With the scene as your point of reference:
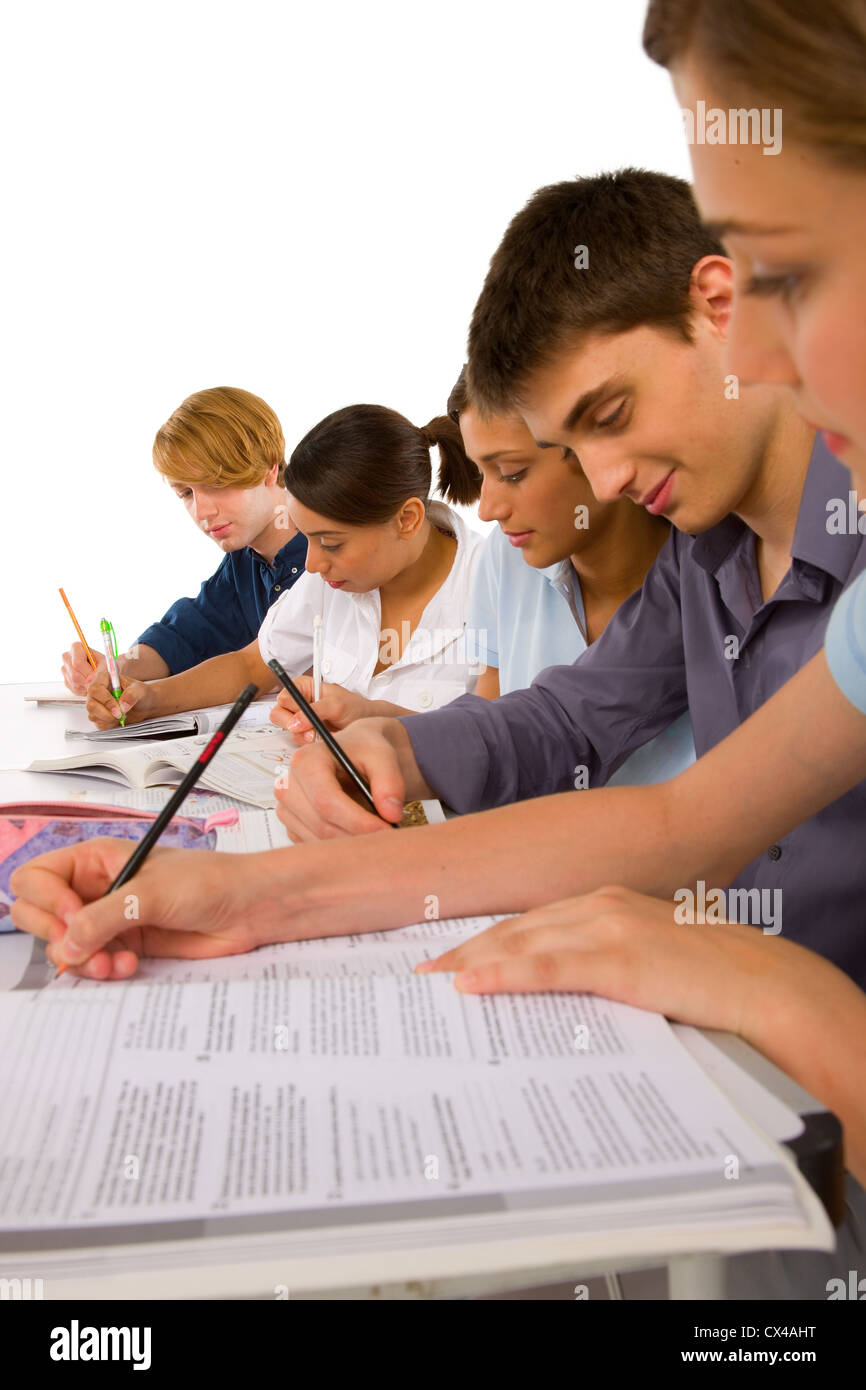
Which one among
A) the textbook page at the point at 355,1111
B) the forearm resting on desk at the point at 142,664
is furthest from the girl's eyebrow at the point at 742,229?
the forearm resting on desk at the point at 142,664

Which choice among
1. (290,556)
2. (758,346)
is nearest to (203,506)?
(290,556)

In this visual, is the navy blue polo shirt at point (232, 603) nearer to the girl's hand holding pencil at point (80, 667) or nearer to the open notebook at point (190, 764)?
the girl's hand holding pencil at point (80, 667)

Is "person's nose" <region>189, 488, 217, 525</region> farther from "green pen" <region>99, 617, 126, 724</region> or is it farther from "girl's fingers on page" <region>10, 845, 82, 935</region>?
"girl's fingers on page" <region>10, 845, 82, 935</region>

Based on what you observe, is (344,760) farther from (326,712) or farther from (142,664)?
(142,664)

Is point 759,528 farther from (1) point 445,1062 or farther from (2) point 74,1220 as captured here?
(2) point 74,1220

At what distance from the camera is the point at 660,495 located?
124cm

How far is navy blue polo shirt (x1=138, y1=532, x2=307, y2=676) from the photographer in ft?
9.79

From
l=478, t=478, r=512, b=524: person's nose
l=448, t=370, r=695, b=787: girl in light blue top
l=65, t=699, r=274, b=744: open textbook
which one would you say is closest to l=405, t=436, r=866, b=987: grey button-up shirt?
l=448, t=370, r=695, b=787: girl in light blue top

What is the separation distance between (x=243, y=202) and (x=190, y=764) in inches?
155

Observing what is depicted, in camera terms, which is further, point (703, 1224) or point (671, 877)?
point (671, 877)

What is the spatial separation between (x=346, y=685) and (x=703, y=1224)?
2.03 meters

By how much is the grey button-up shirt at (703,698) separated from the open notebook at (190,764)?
0.78 feet

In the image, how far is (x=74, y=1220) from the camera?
0.47 metres
